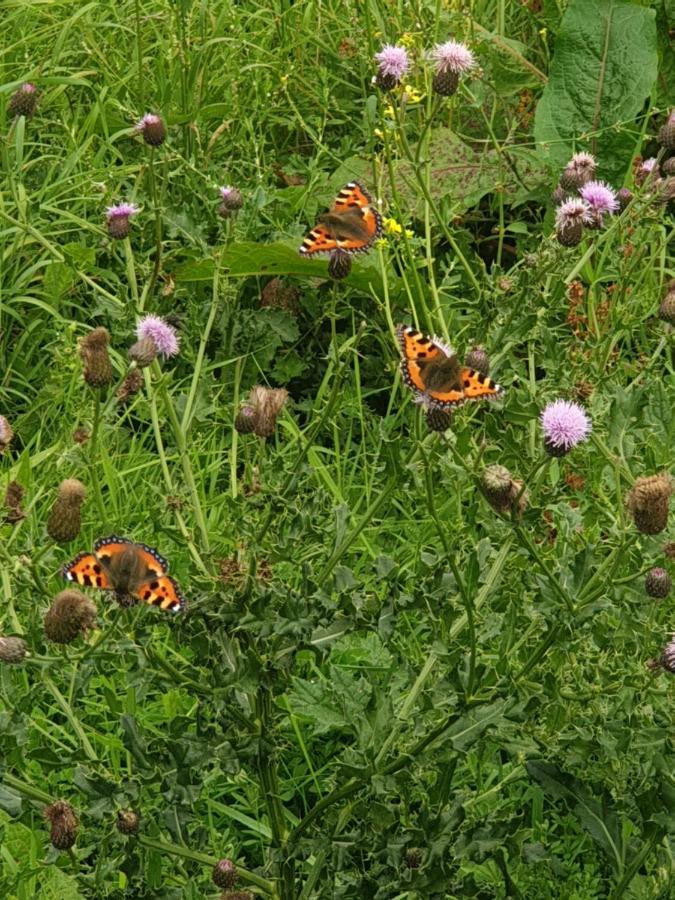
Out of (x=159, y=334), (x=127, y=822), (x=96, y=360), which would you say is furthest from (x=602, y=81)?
(x=127, y=822)

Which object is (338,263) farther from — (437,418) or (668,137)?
(668,137)

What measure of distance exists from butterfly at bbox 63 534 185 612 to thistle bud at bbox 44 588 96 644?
1.1 inches

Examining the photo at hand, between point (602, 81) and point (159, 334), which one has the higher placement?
point (159, 334)

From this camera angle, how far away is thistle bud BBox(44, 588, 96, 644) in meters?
2.22

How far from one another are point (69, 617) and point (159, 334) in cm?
73

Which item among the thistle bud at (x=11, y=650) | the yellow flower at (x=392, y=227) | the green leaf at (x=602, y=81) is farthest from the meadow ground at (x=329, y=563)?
the yellow flower at (x=392, y=227)

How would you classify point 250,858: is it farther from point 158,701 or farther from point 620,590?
point 620,590

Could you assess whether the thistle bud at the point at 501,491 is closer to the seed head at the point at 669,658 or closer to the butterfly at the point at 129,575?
the seed head at the point at 669,658

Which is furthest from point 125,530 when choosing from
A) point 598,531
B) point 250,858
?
point 598,531

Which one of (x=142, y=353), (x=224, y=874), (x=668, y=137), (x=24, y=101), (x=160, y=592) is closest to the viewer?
(x=160, y=592)

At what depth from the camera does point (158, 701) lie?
3160mm

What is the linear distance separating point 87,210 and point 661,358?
179 cm

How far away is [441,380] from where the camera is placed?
2.43 metres

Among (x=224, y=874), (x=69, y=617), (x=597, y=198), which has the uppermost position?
(x=597, y=198)
